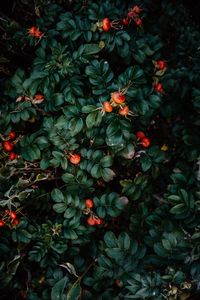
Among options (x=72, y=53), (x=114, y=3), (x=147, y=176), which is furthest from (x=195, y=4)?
(x=147, y=176)

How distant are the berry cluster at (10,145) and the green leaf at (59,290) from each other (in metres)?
0.57

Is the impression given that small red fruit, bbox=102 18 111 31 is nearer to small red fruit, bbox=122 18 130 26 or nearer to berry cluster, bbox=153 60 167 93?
small red fruit, bbox=122 18 130 26

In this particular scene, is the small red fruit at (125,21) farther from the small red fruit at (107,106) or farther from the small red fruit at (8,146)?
the small red fruit at (8,146)

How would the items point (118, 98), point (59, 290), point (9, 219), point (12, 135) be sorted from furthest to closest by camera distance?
point (12, 135)
point (9, 219)
point (59, 290)
point (118, 98)

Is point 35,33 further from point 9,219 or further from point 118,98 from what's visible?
point 9,219

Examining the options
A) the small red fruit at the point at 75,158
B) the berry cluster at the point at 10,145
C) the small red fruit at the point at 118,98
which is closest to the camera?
the small red fruit at the point at 118,98

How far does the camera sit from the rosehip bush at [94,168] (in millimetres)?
1246

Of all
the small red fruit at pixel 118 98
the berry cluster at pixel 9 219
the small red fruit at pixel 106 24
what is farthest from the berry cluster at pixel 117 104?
the berry cluster at pixel 9 219

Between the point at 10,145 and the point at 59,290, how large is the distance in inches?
25.2

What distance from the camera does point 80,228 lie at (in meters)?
1.38

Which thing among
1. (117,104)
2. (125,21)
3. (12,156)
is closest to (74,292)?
(12,156)

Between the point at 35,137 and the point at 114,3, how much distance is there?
0.77 metres

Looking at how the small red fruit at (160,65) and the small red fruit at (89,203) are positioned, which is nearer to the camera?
the small red fruit at (89,203)

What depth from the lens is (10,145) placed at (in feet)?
4.72
